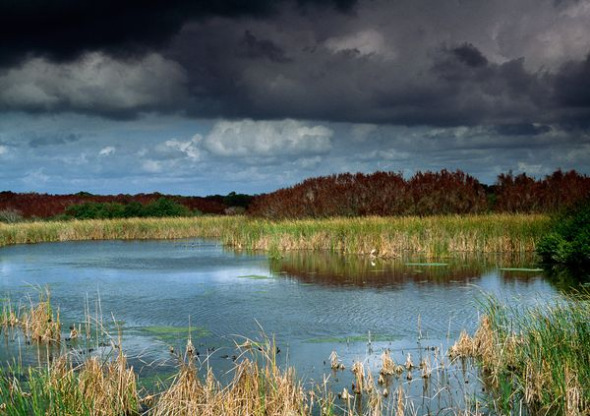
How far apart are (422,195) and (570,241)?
38.6 feet

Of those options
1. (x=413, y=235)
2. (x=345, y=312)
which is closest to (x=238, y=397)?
(x=345, y=312)

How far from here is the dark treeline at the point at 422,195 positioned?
30141mm

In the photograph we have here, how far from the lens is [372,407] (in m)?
6.78

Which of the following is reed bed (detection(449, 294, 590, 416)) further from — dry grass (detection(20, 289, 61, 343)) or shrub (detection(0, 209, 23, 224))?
shrub (detection(0, 209, 23, 224))

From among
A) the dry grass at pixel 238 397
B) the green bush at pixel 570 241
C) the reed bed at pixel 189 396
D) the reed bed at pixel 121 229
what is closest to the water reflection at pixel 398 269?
the green bush at pixel 570 241

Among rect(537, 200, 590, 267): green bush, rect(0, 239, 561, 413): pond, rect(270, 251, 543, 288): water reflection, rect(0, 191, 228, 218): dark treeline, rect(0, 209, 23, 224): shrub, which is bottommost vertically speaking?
rect(0, 239, 561, 413): pond

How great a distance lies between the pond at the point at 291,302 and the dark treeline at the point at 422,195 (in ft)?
23.9

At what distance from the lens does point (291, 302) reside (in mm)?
14359

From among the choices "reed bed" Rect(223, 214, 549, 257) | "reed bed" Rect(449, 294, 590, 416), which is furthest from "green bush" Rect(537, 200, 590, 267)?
"reed bed" Rect(449, 294, 590, 416)

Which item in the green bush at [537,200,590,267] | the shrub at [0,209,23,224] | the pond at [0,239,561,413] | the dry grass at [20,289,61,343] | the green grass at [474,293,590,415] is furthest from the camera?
the shrub at [0,209,23,224]

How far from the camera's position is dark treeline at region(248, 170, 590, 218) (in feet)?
98.9

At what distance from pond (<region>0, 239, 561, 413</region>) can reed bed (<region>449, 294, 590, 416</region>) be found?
0.41 metres

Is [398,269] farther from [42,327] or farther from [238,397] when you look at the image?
[238,397]

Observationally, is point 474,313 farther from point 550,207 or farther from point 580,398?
point 550,207
